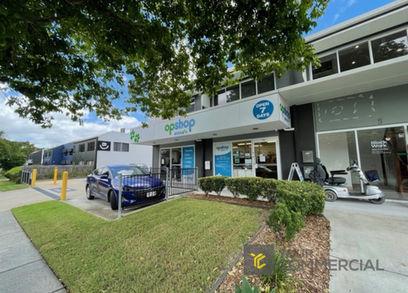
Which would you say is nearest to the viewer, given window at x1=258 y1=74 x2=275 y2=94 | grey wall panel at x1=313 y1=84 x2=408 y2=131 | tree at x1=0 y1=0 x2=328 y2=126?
tree at x1=0 y1=0 x2=328 y2=126

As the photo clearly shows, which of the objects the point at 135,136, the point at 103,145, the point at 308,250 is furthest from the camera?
the point at 103,145

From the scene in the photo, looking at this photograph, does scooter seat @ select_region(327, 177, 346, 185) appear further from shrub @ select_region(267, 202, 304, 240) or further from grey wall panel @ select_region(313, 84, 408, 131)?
shrub @ select_region(267, 202, 304, 240)

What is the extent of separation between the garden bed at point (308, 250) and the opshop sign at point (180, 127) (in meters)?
6.39

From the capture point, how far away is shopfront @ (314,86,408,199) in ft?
19.4

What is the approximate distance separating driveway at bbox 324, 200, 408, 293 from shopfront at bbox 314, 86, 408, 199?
1.82 m

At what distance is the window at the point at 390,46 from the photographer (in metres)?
5.64

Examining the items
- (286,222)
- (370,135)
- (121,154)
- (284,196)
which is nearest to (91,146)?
(121,154)

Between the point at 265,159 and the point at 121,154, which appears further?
the point at 121,154

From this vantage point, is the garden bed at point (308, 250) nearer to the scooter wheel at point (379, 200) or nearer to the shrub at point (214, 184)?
the shrub at point (214, 184)

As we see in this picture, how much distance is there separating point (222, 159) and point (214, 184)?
369 centimetres

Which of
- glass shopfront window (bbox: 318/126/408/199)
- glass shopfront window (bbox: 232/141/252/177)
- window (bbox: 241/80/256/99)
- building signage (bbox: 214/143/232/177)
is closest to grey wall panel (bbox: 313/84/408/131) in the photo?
glass shopfront window (bbox: 318/126/408/199)

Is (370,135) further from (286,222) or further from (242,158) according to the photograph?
(286,222)

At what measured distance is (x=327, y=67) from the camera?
272 inches

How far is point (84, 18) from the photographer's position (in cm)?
275
